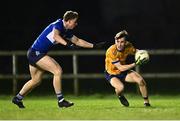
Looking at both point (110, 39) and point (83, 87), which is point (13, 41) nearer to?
point (110, 39)

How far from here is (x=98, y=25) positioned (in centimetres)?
3197

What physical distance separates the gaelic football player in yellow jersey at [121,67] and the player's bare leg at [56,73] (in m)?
1.44

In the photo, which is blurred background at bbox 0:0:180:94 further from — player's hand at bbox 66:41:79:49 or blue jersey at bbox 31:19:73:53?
player's hand at bbox 66:41:79:49

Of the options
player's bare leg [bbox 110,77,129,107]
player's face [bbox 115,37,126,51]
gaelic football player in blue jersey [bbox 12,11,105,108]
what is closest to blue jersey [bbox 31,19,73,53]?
gaelic football player in blue jersey [bbox 12,11,105,108]

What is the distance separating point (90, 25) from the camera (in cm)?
3162

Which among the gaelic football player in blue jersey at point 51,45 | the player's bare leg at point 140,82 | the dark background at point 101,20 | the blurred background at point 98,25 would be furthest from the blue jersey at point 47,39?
the dark background at point 101,20

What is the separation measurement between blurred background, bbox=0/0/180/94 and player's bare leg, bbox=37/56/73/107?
12.9 m

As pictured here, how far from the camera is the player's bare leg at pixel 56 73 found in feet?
49.4

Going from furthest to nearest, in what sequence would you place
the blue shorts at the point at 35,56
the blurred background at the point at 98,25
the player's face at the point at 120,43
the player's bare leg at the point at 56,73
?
the blurred background at the point at 98,25 → the player's face at the point at 120,43 → the blue shorts at the point at 35,56 → the player's bare leg at the point at 56,73

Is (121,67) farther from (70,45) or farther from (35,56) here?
(35,56)

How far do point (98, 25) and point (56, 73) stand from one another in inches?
669

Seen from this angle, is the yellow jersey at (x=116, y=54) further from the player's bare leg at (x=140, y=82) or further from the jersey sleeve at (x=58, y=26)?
the jersey sleeve at (x=58, y=26)

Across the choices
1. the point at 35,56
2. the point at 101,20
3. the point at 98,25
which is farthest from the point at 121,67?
the point at 101,20

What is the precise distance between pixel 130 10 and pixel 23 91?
17637 mm
